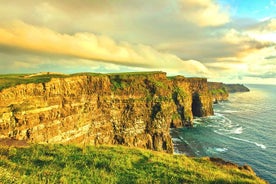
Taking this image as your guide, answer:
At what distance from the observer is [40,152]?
17.3m

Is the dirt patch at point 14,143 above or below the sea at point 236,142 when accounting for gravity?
above

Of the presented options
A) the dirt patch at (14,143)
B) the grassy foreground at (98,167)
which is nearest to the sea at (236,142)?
the grassy foreground at (98,167)

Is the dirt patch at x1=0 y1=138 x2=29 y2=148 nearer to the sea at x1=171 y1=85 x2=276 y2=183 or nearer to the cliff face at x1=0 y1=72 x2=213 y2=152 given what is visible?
the cliff face at x1=0 y1=72 x2=213 y2=152

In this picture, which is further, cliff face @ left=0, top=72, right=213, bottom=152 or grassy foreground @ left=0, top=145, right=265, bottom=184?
cliff face @ left=0, top=72, right=213, bottom=152

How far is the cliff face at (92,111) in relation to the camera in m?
41.5

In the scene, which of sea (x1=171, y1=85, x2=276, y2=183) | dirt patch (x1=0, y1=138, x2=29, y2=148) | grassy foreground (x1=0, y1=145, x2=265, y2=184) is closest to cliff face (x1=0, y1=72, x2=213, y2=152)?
sea (x1=171, y1=85, x2=276, y2=183)

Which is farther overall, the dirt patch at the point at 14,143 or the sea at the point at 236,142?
the sea at the point at 236,142

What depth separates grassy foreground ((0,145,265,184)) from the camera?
1311 centimetres

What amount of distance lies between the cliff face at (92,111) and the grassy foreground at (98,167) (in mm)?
16765

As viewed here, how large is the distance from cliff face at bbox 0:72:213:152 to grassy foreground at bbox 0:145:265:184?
1677 centimetres

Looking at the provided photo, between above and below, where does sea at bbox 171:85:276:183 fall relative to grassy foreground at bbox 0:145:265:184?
below

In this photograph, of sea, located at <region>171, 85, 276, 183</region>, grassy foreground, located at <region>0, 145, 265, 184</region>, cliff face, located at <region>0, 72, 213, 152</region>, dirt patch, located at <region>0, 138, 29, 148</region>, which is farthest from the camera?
sea, located at <region>171, 85, 276, 183</region>

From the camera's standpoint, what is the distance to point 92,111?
60969 millimetres

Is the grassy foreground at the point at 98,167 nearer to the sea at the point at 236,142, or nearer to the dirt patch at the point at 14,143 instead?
the dirt patch at the point at 14,143
